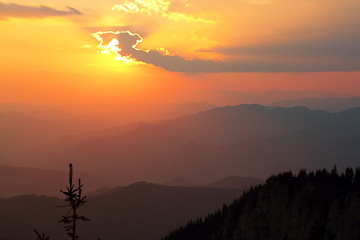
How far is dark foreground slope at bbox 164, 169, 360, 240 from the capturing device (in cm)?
7625

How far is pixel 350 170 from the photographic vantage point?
86125mm

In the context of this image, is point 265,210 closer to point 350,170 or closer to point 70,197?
point 350,170

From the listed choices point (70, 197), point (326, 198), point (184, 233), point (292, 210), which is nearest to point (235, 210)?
point (292, 210)

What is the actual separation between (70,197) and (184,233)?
474 feet

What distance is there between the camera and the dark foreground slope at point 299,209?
76.2 m

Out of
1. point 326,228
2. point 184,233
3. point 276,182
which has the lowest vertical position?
point 184,233

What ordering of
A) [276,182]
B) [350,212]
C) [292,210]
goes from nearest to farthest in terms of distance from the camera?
[350,212] → [292,210] → [276,182]

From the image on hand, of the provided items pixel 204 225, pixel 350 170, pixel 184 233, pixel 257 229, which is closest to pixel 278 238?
pixel 257 229

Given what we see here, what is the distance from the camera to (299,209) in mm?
88562

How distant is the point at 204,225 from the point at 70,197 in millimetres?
130087

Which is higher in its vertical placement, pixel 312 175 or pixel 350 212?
pixel 312 175

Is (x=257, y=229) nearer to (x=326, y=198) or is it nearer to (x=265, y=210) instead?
(x=265, y=210)

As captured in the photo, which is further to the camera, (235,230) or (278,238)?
(235,230)

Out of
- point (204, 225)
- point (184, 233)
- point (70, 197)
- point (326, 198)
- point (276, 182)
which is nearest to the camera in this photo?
point (70, 197)
